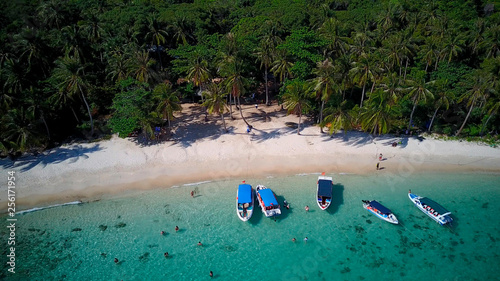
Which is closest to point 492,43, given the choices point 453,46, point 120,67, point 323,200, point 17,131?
point 453,46

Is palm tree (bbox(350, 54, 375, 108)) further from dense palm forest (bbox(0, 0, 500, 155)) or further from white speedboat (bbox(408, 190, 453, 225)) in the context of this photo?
white speedboat (bbox(408, 190, 453, 225))

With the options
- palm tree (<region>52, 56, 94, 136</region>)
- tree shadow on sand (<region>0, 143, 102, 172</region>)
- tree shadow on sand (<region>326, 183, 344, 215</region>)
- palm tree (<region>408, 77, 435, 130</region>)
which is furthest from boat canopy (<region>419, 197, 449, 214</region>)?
palm tree (<region>52, 56, 94, 136</region>)

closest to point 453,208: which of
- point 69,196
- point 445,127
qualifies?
point 445,127

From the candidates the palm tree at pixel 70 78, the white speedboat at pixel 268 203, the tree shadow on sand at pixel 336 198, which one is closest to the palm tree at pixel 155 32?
the palm tree at pixel 70 78

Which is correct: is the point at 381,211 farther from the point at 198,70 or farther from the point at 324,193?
the point at 198,70

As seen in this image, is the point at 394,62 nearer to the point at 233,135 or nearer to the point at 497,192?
the point at 497,192

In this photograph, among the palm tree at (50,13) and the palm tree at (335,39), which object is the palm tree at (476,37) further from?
the palm tree at (50,13)

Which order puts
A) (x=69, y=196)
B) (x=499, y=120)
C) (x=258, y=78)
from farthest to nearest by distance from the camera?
(x=258, y=78) → (x=499, y=120) → (x=69, y=196)
